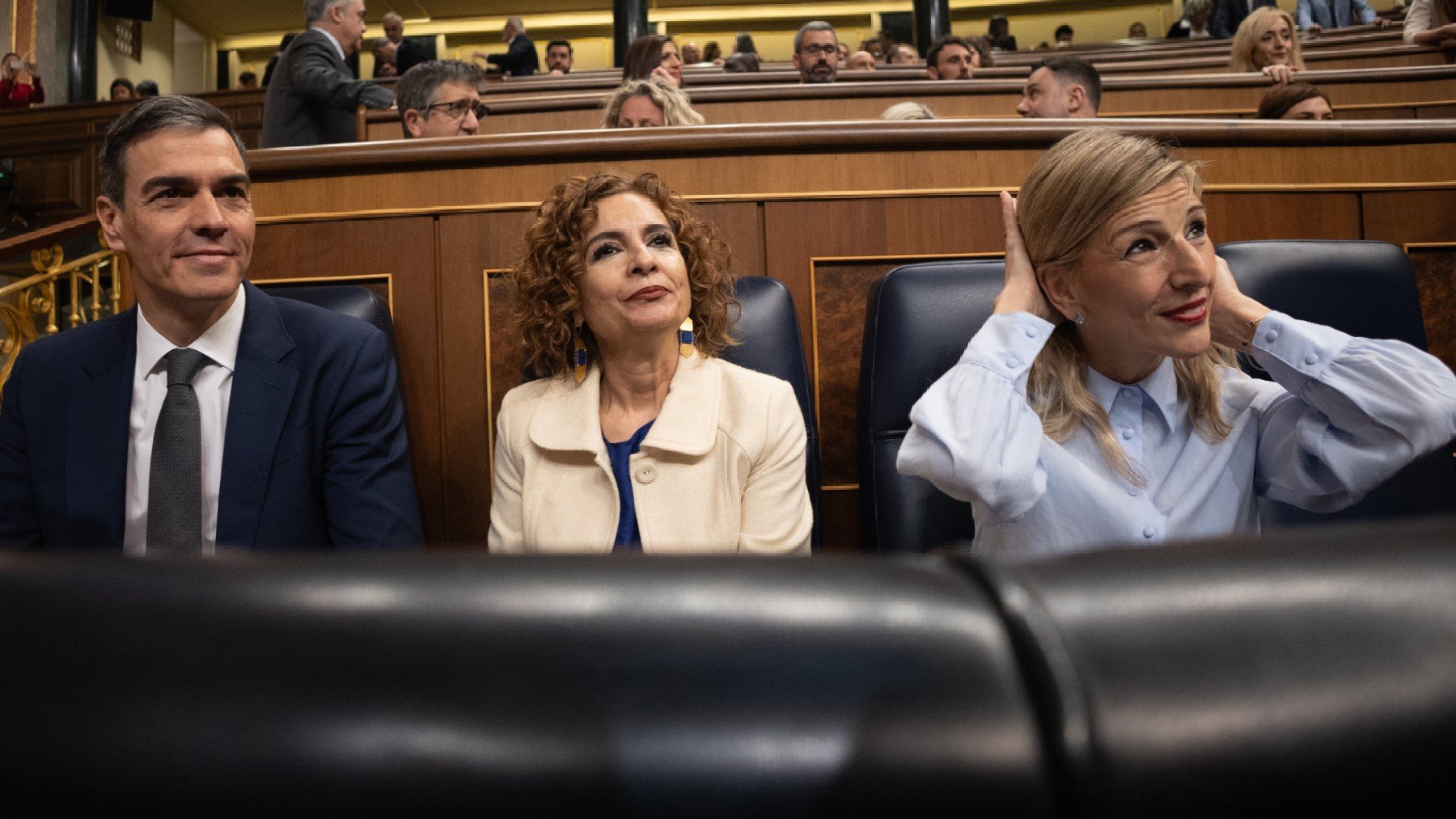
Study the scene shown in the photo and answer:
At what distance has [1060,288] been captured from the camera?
1053 mm

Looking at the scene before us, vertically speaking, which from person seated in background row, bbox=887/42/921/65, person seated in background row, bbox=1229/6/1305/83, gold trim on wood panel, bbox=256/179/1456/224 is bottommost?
gold trim on wood panel, bbox=256/179/1456/224

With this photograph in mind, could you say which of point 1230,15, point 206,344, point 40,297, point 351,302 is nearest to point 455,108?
point 40,297

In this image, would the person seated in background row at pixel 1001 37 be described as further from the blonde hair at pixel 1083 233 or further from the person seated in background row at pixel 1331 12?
the blonde hair at pixel 1083 233

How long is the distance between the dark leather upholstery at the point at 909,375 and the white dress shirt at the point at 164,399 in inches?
30.6

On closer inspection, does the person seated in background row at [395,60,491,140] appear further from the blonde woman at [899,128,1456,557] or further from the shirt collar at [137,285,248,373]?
the blonde woman at [899,128,1456,557]

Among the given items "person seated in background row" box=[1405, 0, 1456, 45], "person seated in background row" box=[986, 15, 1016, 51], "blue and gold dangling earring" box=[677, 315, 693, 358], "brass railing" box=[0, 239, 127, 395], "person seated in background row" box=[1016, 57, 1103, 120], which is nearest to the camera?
"blue and gold dangling earring" box=[677, 315, 693, 358]

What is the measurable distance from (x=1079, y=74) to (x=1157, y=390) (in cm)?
196

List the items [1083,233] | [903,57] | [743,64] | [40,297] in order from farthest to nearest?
1. [903,57]
2. [743,64]
3. [40,297]
4. [1083,233]

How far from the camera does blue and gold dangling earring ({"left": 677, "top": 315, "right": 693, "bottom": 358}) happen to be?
1327mm

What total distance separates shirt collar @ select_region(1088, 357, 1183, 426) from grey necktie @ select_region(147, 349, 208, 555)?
101 cm

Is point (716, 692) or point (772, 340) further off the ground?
point (772, 340)

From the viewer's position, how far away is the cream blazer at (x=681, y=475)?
119cm

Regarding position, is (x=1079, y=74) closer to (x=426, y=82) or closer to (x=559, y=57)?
(x=426, y=82)

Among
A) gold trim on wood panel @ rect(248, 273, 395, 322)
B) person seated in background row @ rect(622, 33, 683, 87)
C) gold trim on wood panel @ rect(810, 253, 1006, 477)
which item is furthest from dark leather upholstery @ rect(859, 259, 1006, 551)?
person seated in background row @ rect(622, 33, 683, 87)
